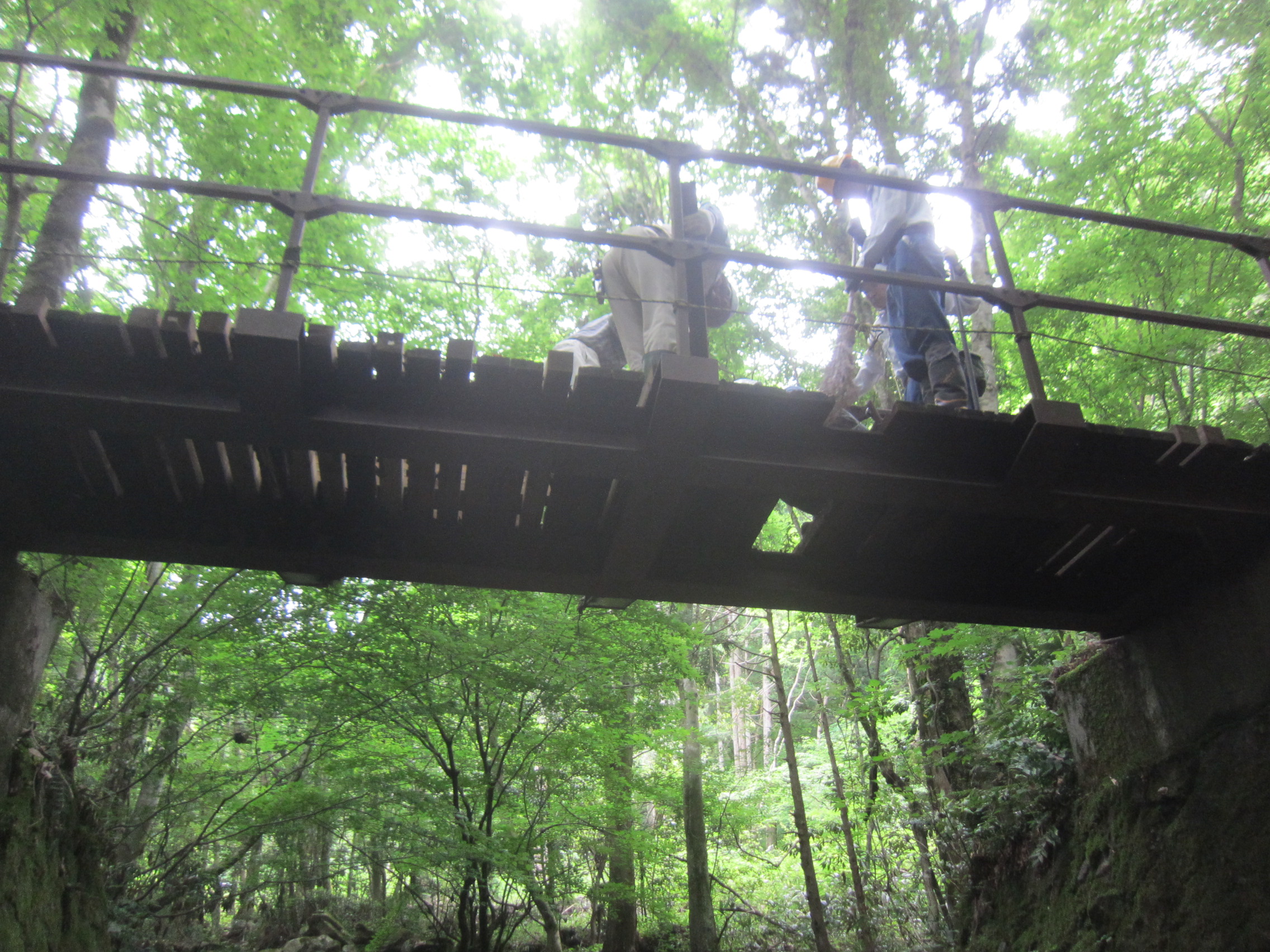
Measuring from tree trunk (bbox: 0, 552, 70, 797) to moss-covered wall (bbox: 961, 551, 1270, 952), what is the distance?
6.03 m

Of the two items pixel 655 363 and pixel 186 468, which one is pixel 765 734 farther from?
pixel 655 363

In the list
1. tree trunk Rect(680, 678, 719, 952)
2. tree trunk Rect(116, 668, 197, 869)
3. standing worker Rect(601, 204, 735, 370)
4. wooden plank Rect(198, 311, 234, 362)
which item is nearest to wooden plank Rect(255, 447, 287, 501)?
wooden plank Rect(198, 311, 234, 362)

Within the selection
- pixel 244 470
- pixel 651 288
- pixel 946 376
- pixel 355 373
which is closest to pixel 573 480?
pixel 355 373

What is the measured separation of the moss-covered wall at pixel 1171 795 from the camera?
3.84 meters

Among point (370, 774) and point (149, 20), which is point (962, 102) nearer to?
point (149, 20)

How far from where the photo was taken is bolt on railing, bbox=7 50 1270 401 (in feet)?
10.2

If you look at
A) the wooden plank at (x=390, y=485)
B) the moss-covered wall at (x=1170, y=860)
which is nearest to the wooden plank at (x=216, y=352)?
the wooden plank at (x=390, y=485)

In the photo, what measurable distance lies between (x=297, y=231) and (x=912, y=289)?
342cm

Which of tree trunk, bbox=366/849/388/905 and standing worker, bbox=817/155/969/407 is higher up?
standing worker, bbox=817/155/969/407

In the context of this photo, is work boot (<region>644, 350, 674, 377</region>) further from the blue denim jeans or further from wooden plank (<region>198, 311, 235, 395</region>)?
the blue denim jeans

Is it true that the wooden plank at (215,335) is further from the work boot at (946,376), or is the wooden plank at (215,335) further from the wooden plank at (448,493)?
the work boot at (946,376)

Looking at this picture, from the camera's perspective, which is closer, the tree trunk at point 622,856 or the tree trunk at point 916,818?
the tree trunk at point 916,818

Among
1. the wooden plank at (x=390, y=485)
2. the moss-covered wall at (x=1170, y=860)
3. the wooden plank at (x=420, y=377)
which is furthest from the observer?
the moss-covered wall at (x=1170, y=860)

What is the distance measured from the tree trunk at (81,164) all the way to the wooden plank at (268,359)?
3.69 m
